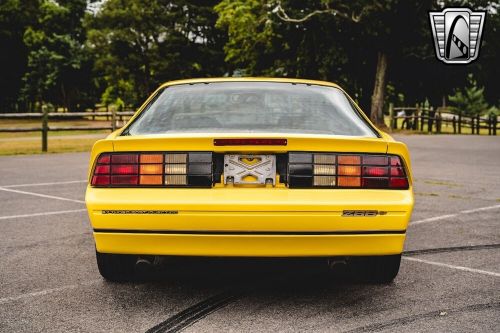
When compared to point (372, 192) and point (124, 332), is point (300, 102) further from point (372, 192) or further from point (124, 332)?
point (124, 332)

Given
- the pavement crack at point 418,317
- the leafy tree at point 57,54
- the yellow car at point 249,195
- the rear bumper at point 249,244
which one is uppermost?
the leafy tree at point 57,54

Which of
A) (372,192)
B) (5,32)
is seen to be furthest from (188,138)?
(5,32)

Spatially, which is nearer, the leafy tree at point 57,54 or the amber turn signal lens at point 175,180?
the amber turn signal lens at point 175,180

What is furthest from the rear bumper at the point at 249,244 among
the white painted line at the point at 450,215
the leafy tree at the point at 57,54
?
the leafy tree at the point at 57,54

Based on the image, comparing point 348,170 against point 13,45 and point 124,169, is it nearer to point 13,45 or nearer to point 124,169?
point 124,169

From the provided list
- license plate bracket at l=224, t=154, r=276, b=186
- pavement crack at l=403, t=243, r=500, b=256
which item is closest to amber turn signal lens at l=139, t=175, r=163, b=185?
license plate bracket at l=224, t=154, r=276, b=186

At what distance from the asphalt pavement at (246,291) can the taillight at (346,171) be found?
0.71 m

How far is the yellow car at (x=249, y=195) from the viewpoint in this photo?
11.9 ft

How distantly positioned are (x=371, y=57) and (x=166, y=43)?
59.7 ft

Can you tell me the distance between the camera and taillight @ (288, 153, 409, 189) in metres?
3.74

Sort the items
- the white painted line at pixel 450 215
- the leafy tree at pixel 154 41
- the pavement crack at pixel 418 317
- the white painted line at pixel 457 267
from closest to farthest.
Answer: the pavement crack at pixel 418 317, the white painted line at pixel 457 267, the white painted line at pixel 450 215, the leafy tree at pixel 154 41

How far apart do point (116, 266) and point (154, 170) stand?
2.76 ft

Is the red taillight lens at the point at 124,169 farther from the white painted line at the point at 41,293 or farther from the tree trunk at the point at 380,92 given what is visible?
the tree trunk at the point at 380,92

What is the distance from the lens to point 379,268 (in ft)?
14.3
